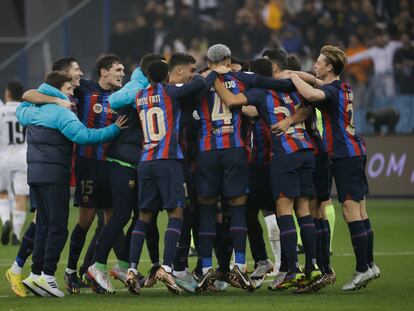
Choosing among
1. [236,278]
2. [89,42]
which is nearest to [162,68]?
[236,278]

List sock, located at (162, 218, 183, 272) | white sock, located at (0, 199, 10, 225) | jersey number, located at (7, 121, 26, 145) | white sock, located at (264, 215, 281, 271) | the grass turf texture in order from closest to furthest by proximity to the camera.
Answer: the grass turf texture, sock, located at (162, 218, 183, 272), white sock, located at (264, 215, 281, 271), white sock, located at (0, 199, 10, 225), jersey number, located at (7, 121, 26, 145)

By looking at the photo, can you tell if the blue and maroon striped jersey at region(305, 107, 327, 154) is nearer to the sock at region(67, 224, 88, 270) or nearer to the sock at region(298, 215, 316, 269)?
the sock at region(298, 215, 316, 269)

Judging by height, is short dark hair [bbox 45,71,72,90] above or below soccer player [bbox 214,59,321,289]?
above

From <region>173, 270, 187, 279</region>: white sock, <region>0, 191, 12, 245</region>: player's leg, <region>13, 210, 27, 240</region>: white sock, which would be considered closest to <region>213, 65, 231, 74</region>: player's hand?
<region>173, 270, 187, 279</region>: white sock

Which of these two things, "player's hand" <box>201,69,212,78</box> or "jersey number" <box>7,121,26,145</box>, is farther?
"jersey number" <box>7,121,26,145</box>

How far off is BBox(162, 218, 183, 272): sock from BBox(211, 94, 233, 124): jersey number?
3.36ft

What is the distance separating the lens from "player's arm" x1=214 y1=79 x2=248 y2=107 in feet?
34.6

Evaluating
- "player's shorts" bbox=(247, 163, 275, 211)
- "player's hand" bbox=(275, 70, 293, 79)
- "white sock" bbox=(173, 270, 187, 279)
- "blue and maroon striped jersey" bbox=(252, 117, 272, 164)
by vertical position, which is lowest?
"white sock" bbox=(173, 270, 187, 279)

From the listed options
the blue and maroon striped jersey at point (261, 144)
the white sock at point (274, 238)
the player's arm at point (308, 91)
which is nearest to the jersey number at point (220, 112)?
the blue and maroon striped jersey at point (261, 144)

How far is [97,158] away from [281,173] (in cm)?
185

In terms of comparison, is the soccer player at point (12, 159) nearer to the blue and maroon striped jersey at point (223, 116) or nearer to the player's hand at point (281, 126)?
the blue and maroon striped jersey at point (223, 116)

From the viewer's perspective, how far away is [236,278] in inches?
414

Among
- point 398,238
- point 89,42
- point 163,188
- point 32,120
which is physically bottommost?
point 398,238

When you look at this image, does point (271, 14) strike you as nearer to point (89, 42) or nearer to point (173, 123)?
point (89, 42)
